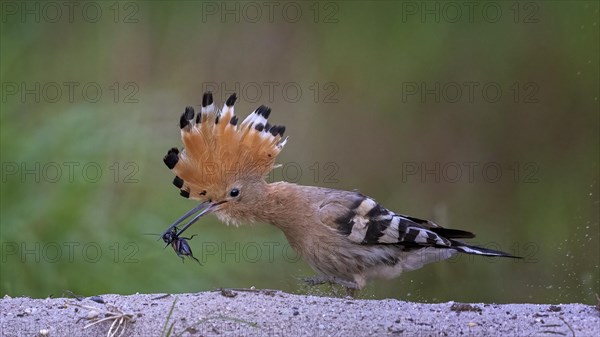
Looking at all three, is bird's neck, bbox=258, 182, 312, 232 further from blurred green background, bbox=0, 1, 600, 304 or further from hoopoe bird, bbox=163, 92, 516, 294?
blurred green background, bbox=0, 1, 600, 304

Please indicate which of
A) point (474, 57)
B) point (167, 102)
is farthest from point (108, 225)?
point (474, 57)

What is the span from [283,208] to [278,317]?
139 cm

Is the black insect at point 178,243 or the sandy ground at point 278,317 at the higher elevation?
the sandy ground at point 278,317

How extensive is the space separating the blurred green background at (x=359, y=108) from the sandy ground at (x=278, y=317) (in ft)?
6.98

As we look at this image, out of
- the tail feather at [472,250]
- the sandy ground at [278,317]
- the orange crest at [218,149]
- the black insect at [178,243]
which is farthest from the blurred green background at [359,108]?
the sandy ground at [278,317]

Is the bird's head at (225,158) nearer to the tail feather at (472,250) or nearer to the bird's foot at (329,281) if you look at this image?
the bird's foot at (329,281)

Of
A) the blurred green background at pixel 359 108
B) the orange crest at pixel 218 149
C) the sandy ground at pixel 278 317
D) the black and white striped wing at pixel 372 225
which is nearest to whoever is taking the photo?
the sandy ground at pixel 278 317

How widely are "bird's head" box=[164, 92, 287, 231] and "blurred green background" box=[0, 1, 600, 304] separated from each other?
1.15m

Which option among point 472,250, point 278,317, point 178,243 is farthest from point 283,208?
point 278,317

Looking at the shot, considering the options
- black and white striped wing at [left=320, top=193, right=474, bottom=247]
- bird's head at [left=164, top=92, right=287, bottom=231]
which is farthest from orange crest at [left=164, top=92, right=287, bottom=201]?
black and white striped wing at [left=320, top=193, right=474, bottom=247]

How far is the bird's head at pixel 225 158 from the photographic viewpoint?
509 centimetres

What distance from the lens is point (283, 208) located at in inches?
209

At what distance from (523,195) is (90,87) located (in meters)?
3.25

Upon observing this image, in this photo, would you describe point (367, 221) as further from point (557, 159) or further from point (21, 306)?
point (557, 159)
